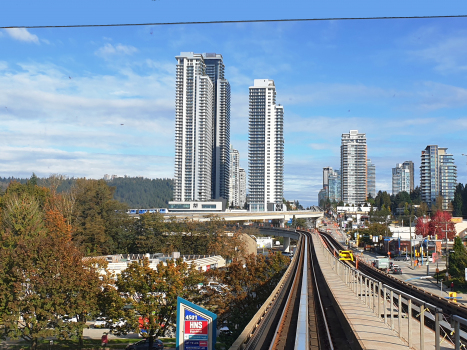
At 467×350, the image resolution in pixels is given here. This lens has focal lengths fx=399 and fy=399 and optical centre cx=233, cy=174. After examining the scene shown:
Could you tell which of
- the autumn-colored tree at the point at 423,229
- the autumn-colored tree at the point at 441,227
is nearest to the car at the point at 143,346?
the autumn-colored tree at the point at 441,227

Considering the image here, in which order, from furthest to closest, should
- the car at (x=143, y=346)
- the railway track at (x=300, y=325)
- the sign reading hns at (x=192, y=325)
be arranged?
the car at (x=143, y=346)
the railway track at (x=300, y=325)
the sign reading hns at (x=192, y=325)

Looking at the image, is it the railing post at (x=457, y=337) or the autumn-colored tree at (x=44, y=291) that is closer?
the railing post at (x=457, y=337)

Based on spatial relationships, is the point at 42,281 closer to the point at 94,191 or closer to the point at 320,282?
the point at 320,282

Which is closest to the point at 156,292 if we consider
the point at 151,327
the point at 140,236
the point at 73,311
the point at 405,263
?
the point at 151,327

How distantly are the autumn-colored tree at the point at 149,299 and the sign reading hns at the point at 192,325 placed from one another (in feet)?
37.5

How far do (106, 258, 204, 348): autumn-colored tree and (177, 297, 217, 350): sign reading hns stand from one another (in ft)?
37.5

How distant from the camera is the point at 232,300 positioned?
105ft

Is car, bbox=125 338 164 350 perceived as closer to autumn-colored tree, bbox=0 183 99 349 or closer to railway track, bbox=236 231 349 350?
autumn-colored tree, bbox=0 183 99 349

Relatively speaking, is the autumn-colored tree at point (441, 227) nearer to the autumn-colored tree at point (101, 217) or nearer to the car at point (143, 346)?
the autumn-colored tree at point (101, 217)

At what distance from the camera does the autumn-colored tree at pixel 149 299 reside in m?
26.7

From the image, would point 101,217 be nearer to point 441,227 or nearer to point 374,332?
point 374,332

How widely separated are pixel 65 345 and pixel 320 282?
996 inches

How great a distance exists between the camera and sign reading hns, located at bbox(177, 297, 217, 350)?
15797mm

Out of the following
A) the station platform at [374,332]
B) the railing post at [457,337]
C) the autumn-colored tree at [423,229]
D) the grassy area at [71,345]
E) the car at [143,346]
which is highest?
the railing post at [457,337]
